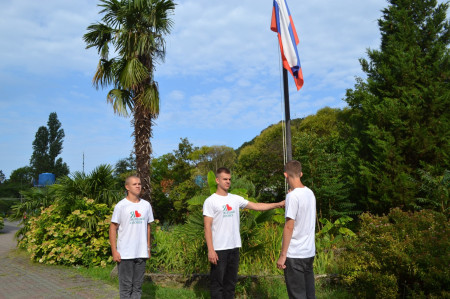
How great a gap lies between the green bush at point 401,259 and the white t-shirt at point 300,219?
1.45 meters

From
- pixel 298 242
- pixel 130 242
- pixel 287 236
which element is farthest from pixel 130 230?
pixel 298 242

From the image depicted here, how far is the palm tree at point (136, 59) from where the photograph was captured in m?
12.0

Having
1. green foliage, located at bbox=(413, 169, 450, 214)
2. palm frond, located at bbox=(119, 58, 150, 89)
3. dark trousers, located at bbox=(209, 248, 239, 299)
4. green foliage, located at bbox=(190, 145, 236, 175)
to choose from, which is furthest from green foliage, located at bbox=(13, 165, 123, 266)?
green foliage, located at bbox=(190, 145, 236, 175)

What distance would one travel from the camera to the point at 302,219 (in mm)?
3984

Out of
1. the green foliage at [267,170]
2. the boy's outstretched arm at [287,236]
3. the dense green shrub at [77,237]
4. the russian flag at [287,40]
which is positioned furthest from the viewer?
the green foliage at [267,170]

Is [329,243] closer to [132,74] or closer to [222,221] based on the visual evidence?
[222,221]

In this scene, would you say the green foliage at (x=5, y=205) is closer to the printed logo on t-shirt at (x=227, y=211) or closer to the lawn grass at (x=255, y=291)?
the lawn grass at (x=255, y=291)

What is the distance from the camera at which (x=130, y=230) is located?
4.59 m

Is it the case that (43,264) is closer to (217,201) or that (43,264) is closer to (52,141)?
(217,201)

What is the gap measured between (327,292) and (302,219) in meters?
2.27

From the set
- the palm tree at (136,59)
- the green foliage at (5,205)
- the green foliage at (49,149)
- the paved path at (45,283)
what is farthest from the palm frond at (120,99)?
the green foliage at (49,149)

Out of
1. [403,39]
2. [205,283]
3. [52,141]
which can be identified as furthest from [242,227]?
[52,141]

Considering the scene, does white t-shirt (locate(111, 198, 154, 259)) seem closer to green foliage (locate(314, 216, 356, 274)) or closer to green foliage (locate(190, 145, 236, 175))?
green foliage (locate(314, 216, 356, 274))

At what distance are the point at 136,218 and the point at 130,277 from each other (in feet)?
2.37
